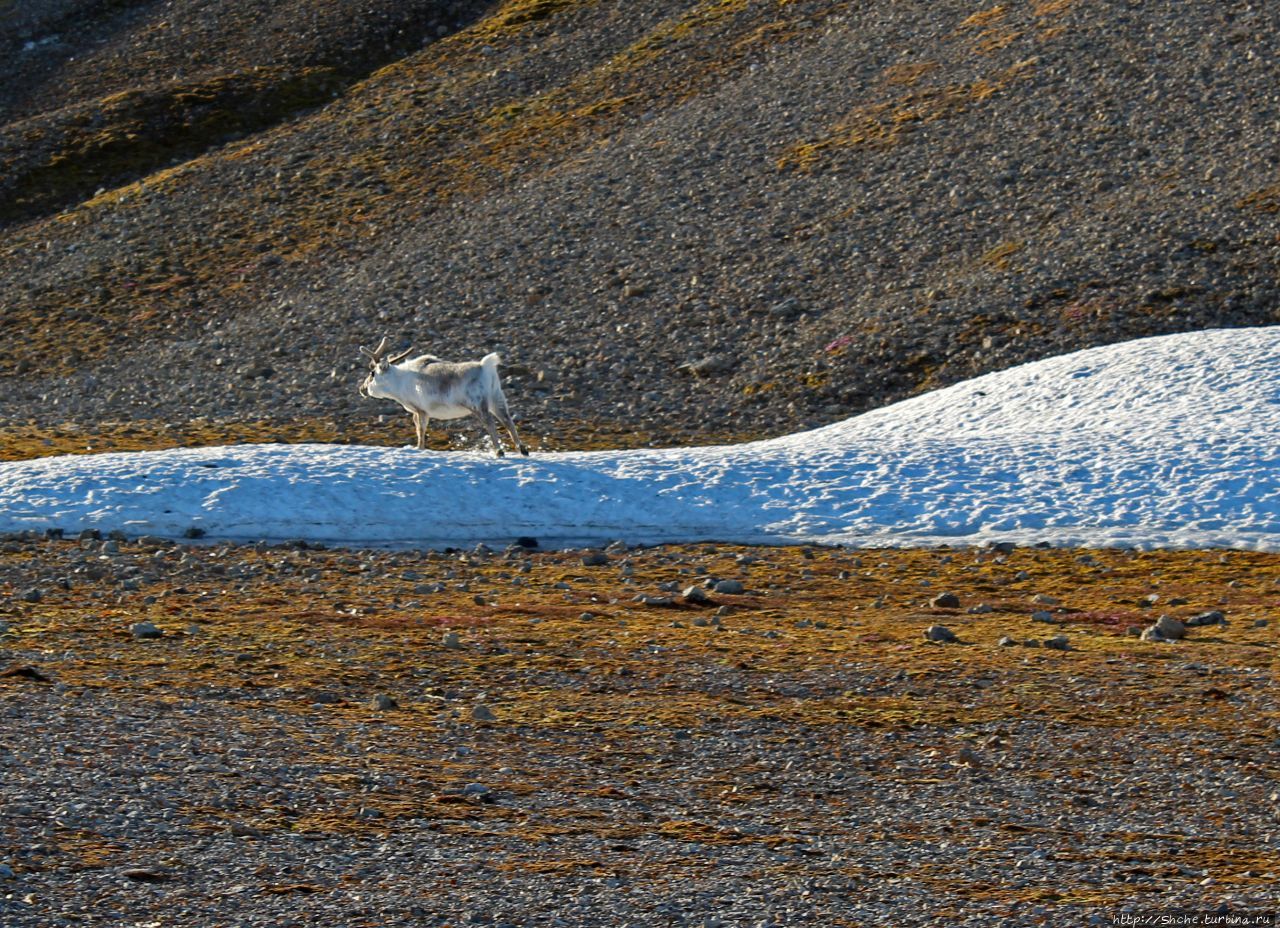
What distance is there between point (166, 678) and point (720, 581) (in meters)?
7.67

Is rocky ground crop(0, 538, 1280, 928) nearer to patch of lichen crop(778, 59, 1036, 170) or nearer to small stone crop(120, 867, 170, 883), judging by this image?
small stone crop(120, 867, 170, 883)

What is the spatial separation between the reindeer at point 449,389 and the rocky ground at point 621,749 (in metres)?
6.23

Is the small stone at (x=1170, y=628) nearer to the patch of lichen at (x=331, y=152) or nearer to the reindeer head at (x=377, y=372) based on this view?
the reindeer head at (x=377, y=372)

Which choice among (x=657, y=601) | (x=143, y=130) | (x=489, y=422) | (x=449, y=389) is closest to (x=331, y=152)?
(x=143, y=130)

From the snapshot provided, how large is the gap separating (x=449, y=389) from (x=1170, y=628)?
12.8 m

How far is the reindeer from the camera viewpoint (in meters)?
26.3

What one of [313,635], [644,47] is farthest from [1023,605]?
[644,47]

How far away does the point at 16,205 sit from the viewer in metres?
56.0

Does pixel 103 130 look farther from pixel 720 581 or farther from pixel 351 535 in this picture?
pixel 720 581

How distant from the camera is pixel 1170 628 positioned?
55.8ft

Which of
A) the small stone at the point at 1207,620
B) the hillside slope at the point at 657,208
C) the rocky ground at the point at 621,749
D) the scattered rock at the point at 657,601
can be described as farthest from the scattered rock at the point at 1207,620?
the hillside slope at the point at 657,208

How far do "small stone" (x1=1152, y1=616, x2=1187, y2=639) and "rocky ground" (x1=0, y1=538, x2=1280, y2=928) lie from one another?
0.15 ft

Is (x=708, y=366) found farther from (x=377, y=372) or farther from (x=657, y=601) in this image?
(x=657, y=601)

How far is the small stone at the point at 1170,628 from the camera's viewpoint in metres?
17.0
